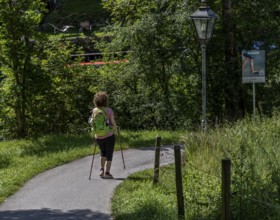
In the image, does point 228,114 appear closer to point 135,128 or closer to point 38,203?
point 135,128

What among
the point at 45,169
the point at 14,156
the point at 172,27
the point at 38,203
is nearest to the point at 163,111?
the point at 172,27

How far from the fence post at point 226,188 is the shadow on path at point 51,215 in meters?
2.29

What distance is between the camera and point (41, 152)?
14.9 meters

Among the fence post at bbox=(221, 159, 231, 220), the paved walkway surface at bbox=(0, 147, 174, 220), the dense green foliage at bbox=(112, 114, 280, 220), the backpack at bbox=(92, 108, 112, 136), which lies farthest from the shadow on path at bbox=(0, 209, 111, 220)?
the backpack at bbox=(92, 108, 112, 136)

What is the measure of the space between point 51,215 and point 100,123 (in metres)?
2.73

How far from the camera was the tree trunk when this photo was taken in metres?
19.3

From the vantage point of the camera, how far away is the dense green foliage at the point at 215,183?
8.02m

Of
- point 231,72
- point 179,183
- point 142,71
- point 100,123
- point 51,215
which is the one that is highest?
point 142,71

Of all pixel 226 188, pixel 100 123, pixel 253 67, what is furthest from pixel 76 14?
pixel 226 188

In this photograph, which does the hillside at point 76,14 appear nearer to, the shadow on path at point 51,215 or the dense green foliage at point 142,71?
the dense green foliage at point 142,71

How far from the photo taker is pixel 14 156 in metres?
14.9

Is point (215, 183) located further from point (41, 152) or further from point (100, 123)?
point (41, 152)

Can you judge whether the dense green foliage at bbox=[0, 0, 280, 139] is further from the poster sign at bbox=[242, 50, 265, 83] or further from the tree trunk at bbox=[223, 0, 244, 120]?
the poster sign at bbox=[242, 50, 265, 83]

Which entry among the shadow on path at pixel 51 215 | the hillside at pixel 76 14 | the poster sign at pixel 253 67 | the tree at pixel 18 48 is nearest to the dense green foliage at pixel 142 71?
the tree at pixel 18 48
